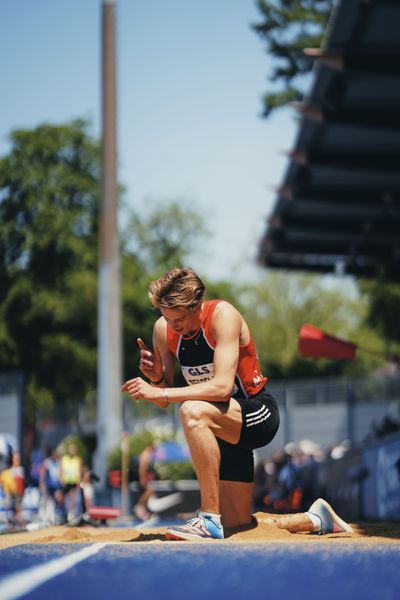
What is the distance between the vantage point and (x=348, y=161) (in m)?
17.6

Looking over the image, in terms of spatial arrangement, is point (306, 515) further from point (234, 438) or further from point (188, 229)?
point (188, 229)

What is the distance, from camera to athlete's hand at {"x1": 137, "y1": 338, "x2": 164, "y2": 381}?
6.57m

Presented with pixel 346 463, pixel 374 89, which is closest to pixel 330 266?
pixel 346 463

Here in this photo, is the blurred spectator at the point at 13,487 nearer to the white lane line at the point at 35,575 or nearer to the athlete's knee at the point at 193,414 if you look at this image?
the athlete's knee at the point at 193,414

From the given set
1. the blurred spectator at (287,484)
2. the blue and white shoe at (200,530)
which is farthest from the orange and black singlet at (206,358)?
the blurred spectator at (287,484)

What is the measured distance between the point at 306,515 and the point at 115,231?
20937 millimetres

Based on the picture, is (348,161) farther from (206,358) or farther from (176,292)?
(176,292)

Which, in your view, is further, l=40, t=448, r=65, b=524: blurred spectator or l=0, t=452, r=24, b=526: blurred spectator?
l=40, t=448, r=65, b=524: blurred spectator

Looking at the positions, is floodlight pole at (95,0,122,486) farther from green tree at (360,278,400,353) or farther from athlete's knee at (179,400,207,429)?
athlete's knee at (179,400,207,429)

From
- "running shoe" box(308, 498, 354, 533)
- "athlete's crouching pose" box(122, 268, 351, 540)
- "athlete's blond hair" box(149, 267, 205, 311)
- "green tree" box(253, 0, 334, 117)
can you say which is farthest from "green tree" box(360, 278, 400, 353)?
"athlete's blond hair" box(149, 267, 205, 311)

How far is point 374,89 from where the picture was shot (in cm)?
1479

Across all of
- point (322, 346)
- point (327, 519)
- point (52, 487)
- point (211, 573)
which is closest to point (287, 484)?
point (52, 487)

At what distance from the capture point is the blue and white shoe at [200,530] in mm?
5782

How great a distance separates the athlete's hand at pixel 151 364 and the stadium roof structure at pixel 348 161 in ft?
22.3
